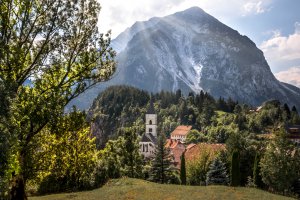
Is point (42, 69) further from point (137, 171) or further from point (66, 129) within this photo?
point (137, 171)

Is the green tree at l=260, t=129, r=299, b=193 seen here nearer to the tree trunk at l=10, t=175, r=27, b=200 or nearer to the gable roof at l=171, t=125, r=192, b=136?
the tree trunk at l=10, t=175, r=27, b=200

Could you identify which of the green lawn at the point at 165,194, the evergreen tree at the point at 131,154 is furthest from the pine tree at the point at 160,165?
the green lawn at the point at 165,194

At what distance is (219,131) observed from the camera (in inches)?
6240

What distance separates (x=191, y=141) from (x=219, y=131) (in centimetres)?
1384

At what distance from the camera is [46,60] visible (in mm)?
22781

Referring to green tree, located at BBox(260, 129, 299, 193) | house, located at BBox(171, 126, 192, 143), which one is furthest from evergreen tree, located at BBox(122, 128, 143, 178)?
house, located at BBox(171, 126, 192, 143)

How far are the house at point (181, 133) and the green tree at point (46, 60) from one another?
499ft

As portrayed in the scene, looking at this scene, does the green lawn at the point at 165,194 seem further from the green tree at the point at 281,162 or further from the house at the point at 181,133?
the house at the point at 181,133

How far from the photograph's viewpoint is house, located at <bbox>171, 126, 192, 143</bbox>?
584 ft

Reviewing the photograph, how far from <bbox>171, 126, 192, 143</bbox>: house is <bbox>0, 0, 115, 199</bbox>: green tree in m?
152

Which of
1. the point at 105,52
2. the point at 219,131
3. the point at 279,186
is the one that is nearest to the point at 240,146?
the point at 279,186

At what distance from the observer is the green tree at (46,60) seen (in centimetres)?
2000

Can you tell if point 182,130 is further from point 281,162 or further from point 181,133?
point 281,162

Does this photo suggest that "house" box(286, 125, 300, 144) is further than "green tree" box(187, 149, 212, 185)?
Yes
